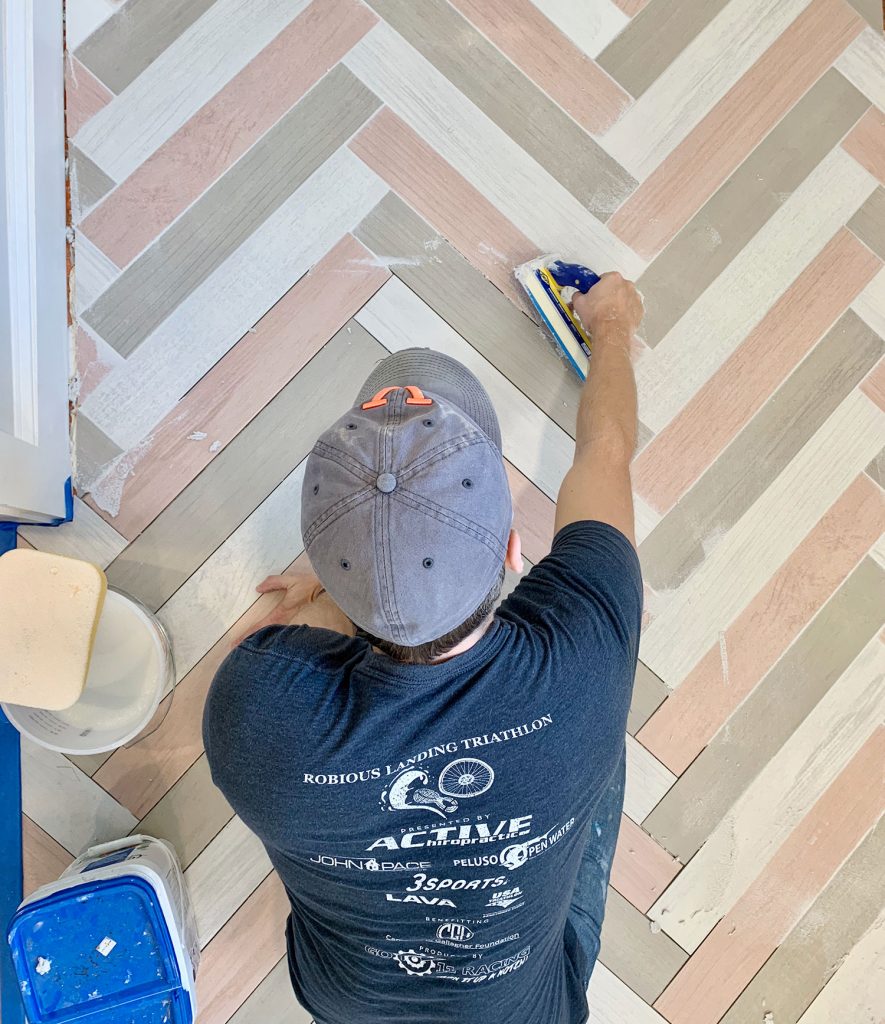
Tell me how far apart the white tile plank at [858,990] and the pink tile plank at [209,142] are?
1.81m

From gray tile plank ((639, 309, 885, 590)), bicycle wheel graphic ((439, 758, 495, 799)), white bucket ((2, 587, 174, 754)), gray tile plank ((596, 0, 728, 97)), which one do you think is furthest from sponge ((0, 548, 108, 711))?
gray tile plank ((596, 0, 728, 97))

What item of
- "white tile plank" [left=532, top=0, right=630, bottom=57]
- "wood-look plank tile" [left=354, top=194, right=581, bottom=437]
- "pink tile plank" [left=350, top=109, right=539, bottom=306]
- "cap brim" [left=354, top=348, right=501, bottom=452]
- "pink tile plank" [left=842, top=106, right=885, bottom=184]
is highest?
"pink tile plank" [left=842, top=106, right=885, bottom=184]

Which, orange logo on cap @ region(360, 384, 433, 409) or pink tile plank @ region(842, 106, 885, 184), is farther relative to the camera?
pink tile plank @ region(842, 106, 885, 184)

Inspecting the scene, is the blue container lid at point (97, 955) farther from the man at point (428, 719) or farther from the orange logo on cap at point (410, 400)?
the orange logo on cap at point (410, 400)

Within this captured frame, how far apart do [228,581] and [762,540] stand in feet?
3.17

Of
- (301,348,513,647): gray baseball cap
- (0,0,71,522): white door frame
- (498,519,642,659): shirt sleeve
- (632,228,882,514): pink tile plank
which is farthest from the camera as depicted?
(632,228,882,514): pink tile plank

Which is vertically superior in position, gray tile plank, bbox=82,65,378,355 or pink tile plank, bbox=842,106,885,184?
pink tile plank, bbox=842,106,885,184

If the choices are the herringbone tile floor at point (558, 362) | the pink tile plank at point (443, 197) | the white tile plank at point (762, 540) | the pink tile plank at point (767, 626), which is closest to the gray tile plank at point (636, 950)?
the herringbone tile floor at point (558, 362)

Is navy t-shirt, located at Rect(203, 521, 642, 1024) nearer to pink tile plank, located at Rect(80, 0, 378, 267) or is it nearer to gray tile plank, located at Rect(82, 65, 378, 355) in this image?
gray tile plank, located at Rect(82, 65, 378, 355)

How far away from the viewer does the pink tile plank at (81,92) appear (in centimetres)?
129

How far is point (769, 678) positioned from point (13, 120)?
5.22 ft

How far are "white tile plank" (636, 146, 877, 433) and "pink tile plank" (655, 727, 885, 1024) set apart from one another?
75 centimetres

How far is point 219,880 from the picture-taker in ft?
4.13

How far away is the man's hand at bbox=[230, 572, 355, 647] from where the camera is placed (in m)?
1.09
